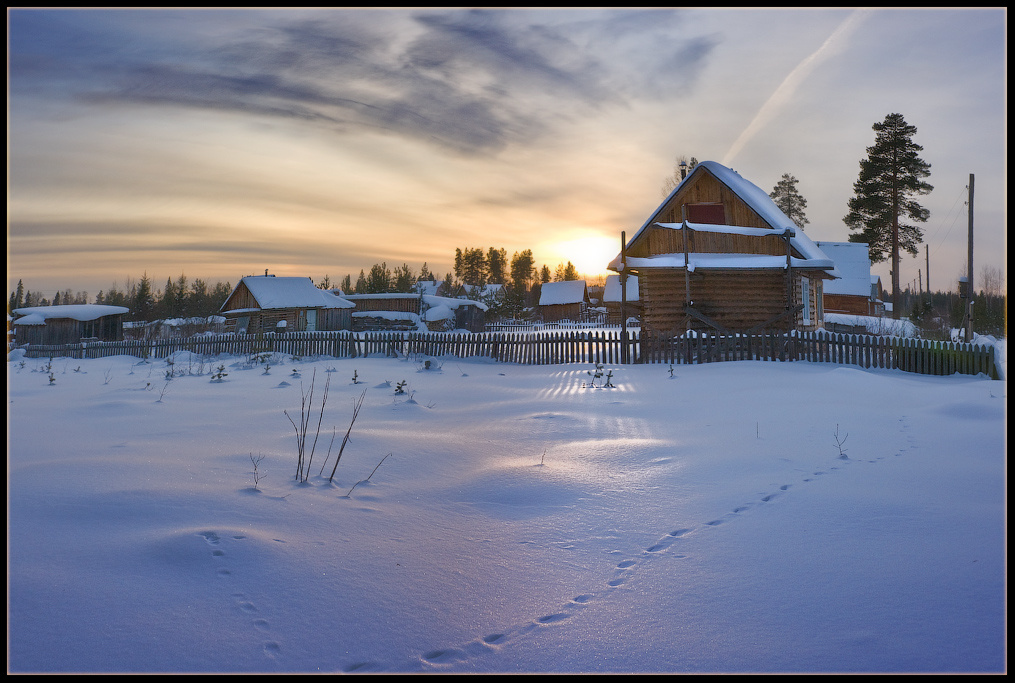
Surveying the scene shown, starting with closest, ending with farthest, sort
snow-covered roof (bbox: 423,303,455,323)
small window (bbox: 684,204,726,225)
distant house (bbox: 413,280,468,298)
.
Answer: small window (bbox: 684,204,726,225) < snow-covered roof (bbox: 423,303,455,323) < distant house (bbox: 413,280,468,298)

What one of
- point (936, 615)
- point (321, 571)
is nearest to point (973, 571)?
point (936, 615)

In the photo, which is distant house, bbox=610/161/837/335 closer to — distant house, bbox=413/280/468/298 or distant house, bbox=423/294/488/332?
distant house, bbox=423/294/488/332

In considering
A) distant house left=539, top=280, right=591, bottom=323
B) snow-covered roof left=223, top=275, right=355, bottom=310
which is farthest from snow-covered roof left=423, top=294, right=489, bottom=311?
distant house left=539, top=280, right=591, bottom=323

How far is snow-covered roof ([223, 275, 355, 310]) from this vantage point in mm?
41125

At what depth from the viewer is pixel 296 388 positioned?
37.0 feet

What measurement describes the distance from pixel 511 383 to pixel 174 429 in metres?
7.45

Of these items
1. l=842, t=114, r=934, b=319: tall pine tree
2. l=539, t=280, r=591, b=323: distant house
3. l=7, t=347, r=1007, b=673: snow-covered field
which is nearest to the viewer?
l=7, t=347, r=1007, b=673: snow-covered field

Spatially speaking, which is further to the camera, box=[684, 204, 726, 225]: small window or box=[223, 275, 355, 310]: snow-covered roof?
box=[223, 275, 355, 310]: snow-covered roof

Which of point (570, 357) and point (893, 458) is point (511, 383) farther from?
point (893, 458)

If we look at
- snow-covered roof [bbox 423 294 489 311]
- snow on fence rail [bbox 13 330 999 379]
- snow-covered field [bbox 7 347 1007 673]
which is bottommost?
snow-covered field [bbox 7 347 1007 673]

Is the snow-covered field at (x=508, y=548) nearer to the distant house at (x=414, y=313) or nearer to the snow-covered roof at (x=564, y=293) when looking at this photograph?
the distant house at (x=414, y=313)

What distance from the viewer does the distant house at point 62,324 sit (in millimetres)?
42469

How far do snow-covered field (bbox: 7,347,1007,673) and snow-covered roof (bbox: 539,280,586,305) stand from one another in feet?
198

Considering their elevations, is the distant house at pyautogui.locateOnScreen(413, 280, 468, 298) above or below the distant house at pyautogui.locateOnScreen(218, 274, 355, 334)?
above
